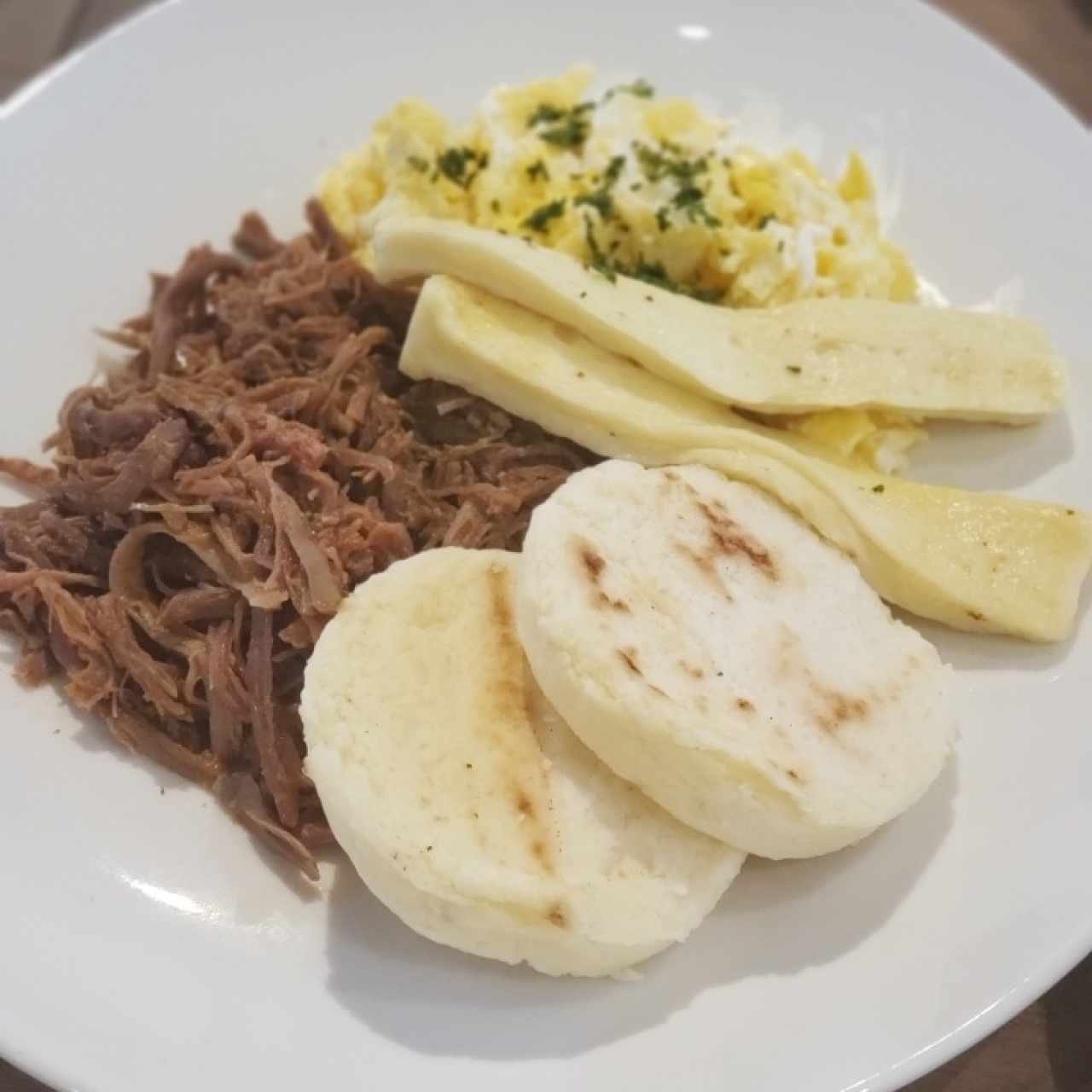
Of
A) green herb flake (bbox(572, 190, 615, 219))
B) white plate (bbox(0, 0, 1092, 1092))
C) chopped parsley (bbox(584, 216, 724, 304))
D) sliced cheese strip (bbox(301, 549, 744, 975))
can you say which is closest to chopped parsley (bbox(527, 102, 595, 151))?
green herb flake (bbox(572, 190, 615, 219))

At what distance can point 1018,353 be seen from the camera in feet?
11.2

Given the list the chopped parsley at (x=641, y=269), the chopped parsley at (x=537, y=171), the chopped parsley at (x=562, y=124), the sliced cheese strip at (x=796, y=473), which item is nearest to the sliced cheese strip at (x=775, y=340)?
the sliced cheese strip at (x=796, y=473)

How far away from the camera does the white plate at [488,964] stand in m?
2.32

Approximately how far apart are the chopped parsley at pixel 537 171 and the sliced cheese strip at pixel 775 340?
0.48 metres

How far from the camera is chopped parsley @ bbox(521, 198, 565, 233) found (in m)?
3.75

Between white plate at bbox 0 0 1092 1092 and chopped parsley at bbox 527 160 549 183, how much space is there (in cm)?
121

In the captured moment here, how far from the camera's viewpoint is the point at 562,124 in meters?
4.01

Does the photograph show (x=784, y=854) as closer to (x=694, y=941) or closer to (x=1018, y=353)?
(x=694, y=941)

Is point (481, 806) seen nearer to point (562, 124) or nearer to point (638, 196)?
point (638, 196)

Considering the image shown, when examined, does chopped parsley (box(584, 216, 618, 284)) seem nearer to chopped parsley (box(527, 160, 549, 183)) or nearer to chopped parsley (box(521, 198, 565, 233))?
chopped parsley (box(521, 198, 565, 233))

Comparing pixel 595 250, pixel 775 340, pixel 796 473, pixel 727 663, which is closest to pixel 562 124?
pixel 595 250

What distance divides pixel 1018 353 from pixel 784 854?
185cm

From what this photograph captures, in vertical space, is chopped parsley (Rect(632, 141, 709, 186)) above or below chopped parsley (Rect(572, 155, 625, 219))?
above

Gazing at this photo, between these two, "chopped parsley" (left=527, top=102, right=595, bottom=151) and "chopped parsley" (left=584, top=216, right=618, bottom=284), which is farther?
"chopped parsley" (left=527, top=102, right=595, bottom=151)
